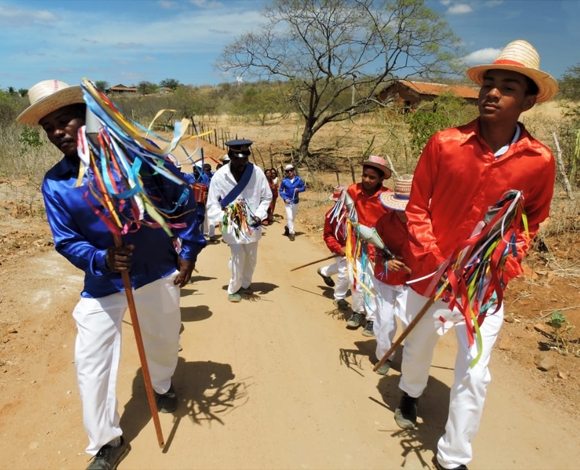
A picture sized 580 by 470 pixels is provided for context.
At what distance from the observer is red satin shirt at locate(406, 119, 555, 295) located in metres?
2.52

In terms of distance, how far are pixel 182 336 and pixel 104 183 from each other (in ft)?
8.84

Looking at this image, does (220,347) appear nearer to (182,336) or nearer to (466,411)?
(182,336)

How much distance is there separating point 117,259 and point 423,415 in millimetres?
2728

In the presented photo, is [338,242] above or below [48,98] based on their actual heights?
below

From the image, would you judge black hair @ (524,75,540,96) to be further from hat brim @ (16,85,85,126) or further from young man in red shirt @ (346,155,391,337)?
hat brim @ (16,85,85,126)

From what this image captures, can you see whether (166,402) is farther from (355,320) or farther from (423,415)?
(355,320)

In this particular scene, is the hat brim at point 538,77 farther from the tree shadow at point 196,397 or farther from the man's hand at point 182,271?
the tree shadow at point 196,397

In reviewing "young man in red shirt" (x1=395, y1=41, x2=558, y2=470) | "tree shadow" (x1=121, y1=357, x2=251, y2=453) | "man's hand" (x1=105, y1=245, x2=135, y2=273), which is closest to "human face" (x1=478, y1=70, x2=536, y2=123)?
"young man in red shirt" (x1=395, y1=41, x2=558, y2=470)

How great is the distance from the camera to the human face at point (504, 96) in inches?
98.0

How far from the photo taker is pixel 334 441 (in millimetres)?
3172

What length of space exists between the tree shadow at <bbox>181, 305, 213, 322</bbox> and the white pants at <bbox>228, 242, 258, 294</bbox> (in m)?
0.53

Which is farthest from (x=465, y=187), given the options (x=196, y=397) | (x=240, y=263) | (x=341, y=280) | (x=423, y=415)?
(x=240, y=263)

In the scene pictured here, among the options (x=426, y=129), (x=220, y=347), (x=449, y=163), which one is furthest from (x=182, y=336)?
(x=426, y=129)

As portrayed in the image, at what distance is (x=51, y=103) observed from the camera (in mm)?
2504
